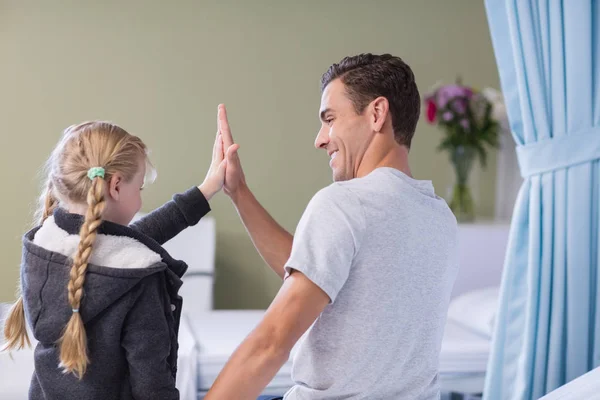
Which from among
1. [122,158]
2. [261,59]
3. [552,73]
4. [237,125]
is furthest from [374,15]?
[122,158]

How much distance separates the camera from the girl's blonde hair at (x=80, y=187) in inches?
50.4

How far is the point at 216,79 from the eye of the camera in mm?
3832

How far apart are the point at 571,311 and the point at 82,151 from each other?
1322 mm

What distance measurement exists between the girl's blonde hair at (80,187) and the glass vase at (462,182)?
2764mm

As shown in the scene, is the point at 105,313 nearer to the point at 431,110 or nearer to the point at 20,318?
the point at 20,318

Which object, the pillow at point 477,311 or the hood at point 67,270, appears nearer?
the hood at point 67,270

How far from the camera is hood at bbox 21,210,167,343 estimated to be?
1.30m

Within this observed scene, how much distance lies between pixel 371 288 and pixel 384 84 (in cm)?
45

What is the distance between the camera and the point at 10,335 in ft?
4.74

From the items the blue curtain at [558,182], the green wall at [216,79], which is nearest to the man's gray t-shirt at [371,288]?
the blue curtain at [558,182]

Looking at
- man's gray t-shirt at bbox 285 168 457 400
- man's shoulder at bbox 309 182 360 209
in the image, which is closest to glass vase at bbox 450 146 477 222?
man's gray t-shirt at bbox 285 168 457 400

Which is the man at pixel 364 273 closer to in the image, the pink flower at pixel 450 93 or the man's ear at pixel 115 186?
the man's ear at pixel 115 186

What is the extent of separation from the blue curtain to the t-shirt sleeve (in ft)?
2.81

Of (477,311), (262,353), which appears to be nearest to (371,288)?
(262,353)
